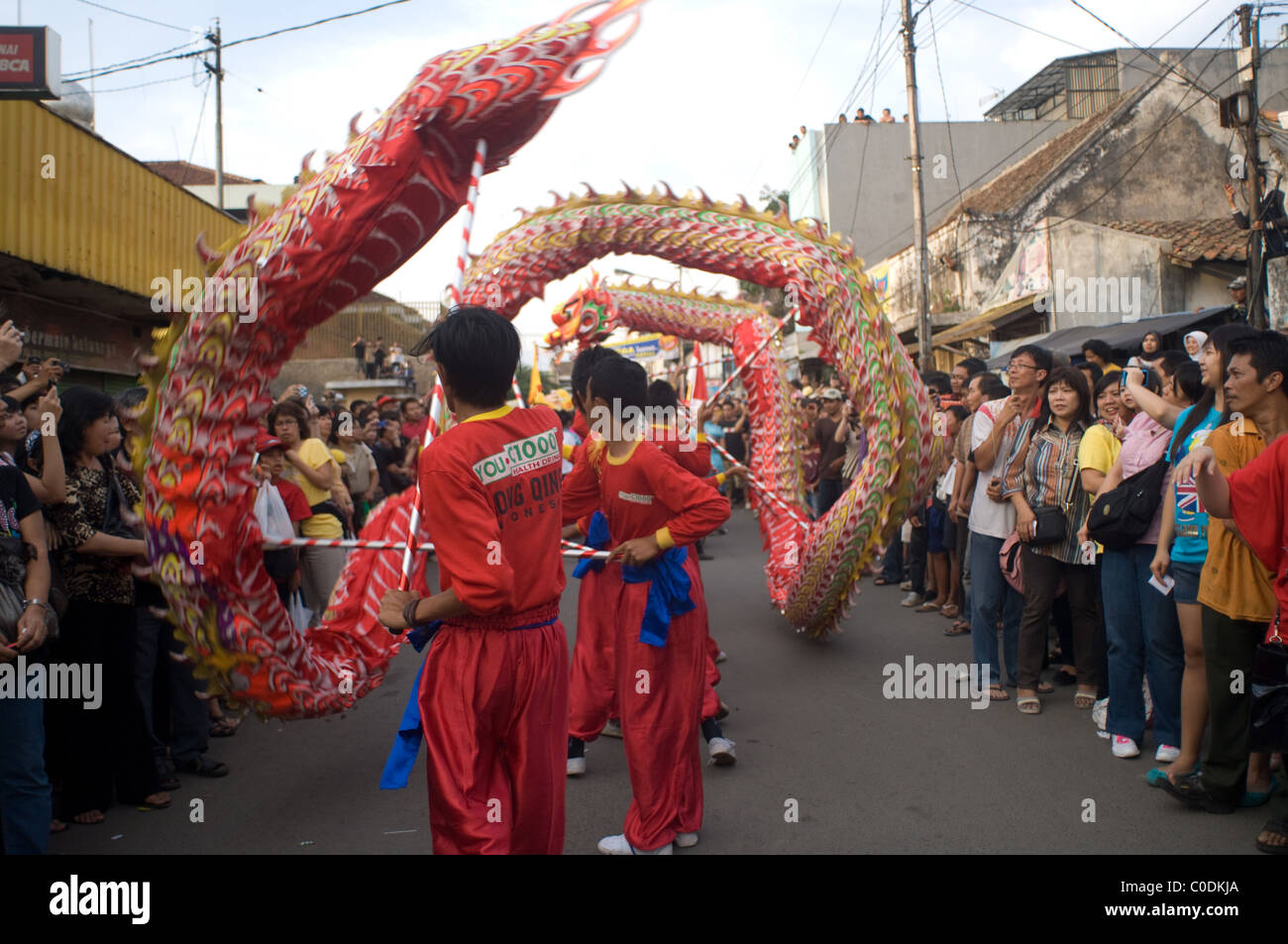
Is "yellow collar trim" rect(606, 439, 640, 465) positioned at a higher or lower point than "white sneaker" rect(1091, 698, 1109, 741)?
higher

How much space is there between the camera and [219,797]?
4191 millimetres

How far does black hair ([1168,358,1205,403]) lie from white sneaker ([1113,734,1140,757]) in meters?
1.53

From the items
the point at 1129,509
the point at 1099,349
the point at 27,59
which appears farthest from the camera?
the point at 1099,349

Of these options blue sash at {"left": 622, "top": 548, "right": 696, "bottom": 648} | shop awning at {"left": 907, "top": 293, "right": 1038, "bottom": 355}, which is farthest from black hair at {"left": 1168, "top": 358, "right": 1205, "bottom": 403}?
shop awning at {"left": 907, "top": 293, "right": 1038, "bottom": 355}

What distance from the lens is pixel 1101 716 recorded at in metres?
4.70

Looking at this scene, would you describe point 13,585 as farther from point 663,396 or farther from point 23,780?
point 663,396

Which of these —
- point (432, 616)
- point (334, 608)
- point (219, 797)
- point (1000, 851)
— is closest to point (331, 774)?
point (219, 797)

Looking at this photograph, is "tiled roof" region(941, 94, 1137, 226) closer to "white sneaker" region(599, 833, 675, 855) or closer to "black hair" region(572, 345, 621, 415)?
"black hair" region(572, 345, 621, 415)

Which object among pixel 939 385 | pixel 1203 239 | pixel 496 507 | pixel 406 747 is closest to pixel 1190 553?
pixel 496 507

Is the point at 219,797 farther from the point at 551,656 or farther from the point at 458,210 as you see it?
the point at 458,210

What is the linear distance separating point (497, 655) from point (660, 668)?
48.2 inches

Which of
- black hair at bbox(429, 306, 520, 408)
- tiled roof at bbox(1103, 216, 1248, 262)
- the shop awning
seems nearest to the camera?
black hair at bbox(429, 306, 520, 408)

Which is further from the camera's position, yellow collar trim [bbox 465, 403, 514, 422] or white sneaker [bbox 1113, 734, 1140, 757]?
white sneaker [bbox 1113, 734, 1140, 757]

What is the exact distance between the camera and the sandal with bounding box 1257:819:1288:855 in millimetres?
3270
